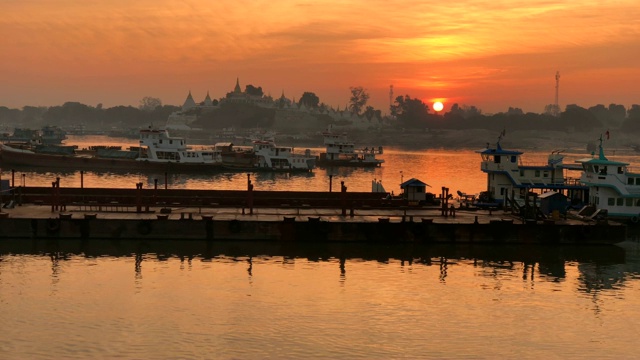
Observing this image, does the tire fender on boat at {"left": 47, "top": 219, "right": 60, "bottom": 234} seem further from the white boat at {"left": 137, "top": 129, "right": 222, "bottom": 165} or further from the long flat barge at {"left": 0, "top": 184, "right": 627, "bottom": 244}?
the white boat at {"left": 137, "top": 129, "right": 222, "bottom": 165}

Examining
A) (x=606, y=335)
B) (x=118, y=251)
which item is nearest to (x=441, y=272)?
(x=606, y=335)

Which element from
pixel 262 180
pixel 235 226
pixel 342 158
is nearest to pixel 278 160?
pixel 262 180

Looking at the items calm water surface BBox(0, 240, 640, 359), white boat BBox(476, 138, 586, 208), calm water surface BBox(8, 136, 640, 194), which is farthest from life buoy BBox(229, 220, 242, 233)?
calm water surface BBox(8, 136, 640, 194)

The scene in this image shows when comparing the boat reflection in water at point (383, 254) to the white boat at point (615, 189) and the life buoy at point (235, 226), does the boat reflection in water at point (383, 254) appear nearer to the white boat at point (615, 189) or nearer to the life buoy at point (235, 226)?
the life buoy at point (235, 226)

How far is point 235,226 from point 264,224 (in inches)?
79.2

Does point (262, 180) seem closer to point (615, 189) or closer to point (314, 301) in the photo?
point (615, 189)

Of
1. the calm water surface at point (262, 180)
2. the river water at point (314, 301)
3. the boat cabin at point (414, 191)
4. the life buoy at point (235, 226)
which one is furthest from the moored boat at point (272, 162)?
the river water at point (314, 301)

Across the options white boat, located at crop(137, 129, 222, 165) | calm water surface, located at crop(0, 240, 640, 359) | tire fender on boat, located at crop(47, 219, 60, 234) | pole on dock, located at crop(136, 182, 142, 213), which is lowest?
calm water surface, located at crop(0, 240, 640, 359)

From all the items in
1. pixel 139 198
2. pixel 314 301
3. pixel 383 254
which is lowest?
pixel 314 301

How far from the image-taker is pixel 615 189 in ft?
181

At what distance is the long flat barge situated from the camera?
4875 centimetres

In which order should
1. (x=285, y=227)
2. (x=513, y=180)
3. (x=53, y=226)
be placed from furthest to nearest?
(x=513, y=180) → (x=285, y=227) → (x=53, y=226)

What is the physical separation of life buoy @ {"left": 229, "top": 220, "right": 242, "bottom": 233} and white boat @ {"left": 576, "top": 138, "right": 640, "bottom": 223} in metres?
27.3

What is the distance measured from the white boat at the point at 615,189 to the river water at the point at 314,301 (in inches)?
127
